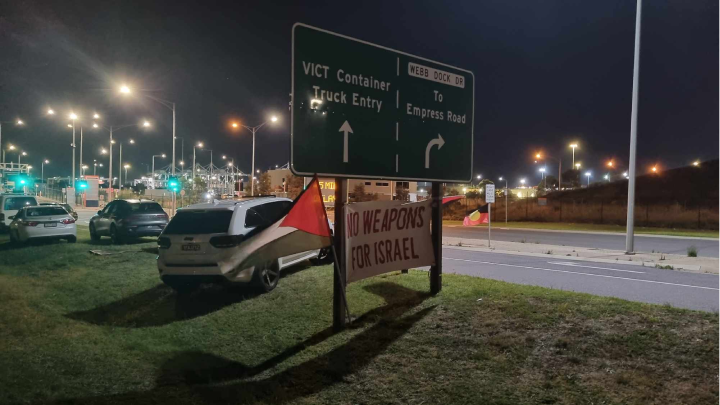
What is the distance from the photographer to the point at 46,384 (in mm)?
5305

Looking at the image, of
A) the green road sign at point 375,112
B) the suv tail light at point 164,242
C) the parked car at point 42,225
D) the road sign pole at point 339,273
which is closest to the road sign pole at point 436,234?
the green road sign at point 375,112

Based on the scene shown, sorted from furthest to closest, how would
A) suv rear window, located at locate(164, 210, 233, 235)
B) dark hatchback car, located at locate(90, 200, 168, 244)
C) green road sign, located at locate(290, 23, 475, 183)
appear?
dark hatchback car, located at locate(90, 200, 168, 244), suv rear window, located at locate(164, 210, 233, 235), green road sign, located at locate(290, 23, 475, 183)

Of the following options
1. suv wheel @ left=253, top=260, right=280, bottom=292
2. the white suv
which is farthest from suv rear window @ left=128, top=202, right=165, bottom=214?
suv wheel @ left=253, top=260, right=280, bottom=292

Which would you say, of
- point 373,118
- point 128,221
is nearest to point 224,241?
point 373,118

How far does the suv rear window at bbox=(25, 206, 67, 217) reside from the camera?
60.2ft

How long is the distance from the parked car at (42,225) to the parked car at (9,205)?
19.7ft

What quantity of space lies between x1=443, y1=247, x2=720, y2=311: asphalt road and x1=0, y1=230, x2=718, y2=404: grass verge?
9.78ft

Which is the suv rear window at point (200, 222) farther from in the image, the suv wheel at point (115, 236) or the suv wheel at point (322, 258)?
the suv wheel at point (115, 236)

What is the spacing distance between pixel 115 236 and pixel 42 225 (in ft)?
7.96

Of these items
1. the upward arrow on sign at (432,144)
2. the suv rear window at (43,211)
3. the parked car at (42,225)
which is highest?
the upward arrow on sign at (432,144)

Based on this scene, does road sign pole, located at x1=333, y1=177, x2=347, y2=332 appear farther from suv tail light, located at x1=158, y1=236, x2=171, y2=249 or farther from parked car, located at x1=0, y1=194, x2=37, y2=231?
parked car, located at x1=0, y1=194, x2=37, y2=231

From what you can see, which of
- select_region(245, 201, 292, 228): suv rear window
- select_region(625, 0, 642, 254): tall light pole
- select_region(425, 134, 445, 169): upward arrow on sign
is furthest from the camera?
select_region(625, 0, 642, 254): tall light pole

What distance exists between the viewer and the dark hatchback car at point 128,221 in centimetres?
1808

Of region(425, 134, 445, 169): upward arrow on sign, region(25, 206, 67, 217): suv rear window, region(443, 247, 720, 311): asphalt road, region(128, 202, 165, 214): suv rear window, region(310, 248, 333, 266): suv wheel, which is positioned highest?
region(425, 134, 445, 169): upward arrow on sign
